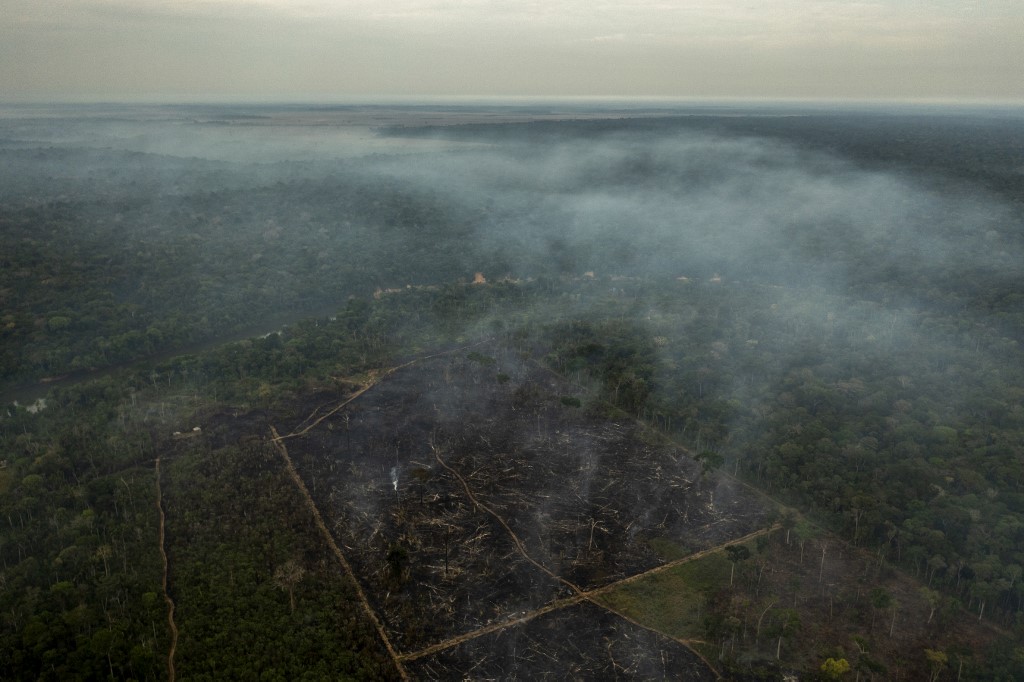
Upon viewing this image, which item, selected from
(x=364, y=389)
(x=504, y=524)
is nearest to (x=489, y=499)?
(x=504, y=524)

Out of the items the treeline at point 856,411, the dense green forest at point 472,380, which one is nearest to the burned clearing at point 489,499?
the dense green forest at point 472,380

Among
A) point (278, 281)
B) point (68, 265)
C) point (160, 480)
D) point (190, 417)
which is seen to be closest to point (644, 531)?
point (160, 480)

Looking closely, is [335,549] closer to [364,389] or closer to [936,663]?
[364,389]

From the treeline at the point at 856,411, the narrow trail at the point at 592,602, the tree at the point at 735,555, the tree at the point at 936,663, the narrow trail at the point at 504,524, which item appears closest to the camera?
Answer: the tree at the point at 936,663

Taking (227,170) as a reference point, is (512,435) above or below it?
below

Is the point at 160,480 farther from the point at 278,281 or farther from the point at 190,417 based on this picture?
the point at 278,281

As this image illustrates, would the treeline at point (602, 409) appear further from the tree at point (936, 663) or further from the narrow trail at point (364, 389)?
the tree at point (936, 663)

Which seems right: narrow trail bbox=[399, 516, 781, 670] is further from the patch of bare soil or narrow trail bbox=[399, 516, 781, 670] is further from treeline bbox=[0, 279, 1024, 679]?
treeline bbox=[0, 279, 1024, 679]
